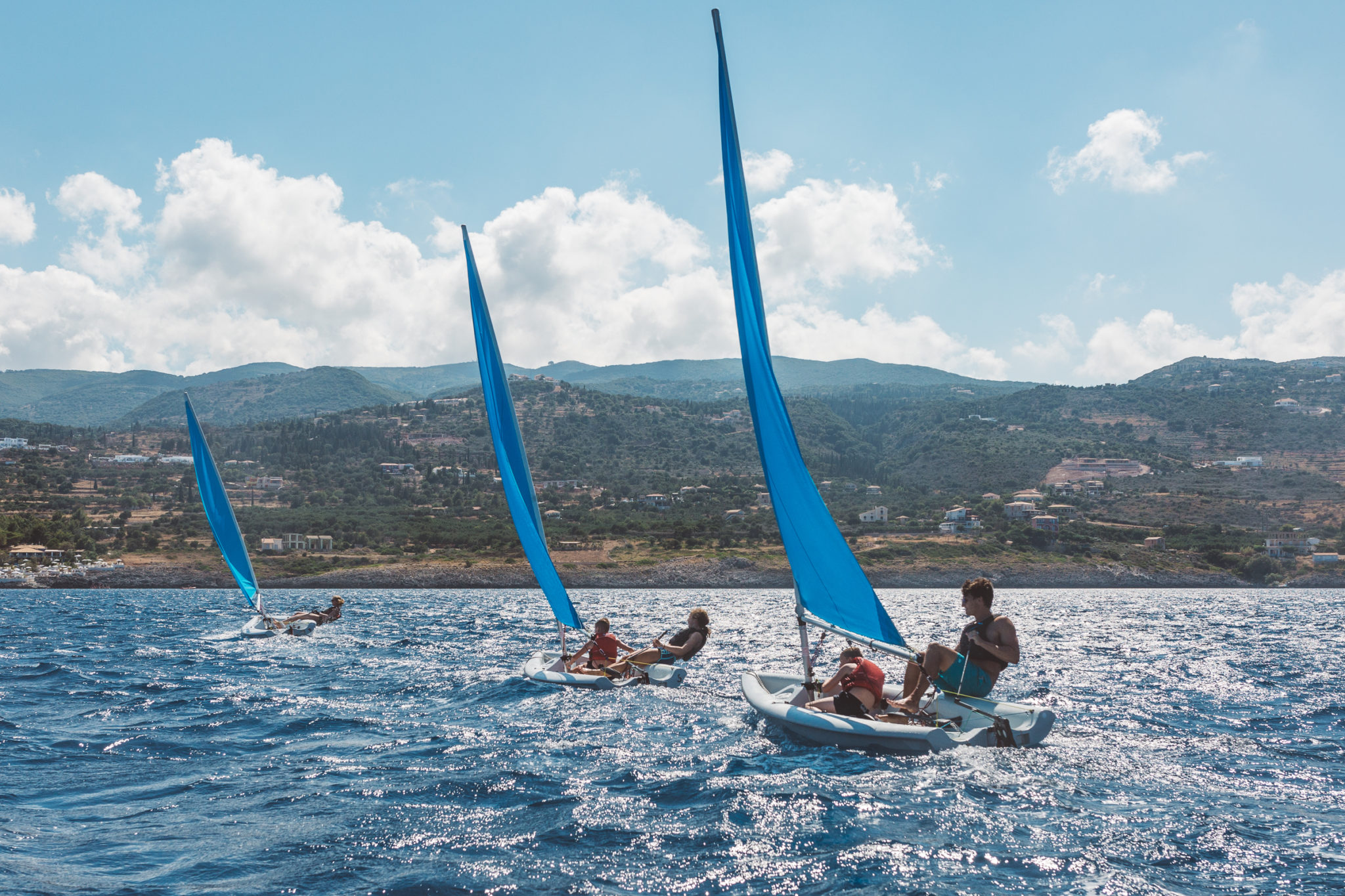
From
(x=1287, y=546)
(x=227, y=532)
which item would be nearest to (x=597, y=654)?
(x=227, y=532)

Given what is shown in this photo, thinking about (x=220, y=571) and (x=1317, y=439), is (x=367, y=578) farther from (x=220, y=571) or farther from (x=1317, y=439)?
(x=1317, y=439)

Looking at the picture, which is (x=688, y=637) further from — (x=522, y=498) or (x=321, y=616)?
(x=321, y=616)

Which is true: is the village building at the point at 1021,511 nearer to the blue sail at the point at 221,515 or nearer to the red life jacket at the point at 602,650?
the blue sail at the point at 221,515

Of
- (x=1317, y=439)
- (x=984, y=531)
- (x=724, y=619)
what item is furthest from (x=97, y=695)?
(x=1317, y=439)

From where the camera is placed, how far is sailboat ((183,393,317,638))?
29.6m

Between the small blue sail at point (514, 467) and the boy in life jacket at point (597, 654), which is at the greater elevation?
the small blue sail at point (514, 467)

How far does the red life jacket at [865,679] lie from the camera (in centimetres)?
1186

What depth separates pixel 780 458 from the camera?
12.5m

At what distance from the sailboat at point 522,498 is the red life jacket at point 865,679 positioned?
5.97 m

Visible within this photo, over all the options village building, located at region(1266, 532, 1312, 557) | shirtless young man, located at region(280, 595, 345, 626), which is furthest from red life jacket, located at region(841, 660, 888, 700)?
village building, located at region(1266, 532, 1312, 557)

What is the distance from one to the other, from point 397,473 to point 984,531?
96.7 meters

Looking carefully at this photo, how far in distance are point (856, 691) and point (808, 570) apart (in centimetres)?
183

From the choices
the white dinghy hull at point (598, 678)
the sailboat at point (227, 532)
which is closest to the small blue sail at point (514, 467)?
the white dinghy hull at point (598, 678)

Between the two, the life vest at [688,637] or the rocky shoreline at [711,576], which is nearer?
the life vest at [688,637]
